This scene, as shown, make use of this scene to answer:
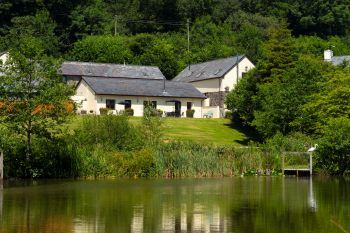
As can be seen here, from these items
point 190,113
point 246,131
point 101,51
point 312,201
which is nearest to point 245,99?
point 246,131

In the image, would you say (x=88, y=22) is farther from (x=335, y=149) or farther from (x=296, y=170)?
(x=335, y=149)

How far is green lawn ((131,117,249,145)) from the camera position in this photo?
218ft

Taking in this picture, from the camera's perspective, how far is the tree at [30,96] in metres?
43.5

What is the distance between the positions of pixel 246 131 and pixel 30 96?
1359 inches

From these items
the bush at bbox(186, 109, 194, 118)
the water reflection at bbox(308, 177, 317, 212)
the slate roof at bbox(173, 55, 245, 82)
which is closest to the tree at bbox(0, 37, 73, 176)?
the water reflection at bbox(308, 177, 317, 212)

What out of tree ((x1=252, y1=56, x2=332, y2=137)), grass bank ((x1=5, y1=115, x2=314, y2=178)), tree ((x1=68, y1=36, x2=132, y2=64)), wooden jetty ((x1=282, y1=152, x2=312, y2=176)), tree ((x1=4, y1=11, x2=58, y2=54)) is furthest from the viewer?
tree ((x1=4, y1=11, x2=58, y2=54))

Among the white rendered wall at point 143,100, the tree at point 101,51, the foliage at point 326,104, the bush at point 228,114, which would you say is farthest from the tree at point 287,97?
the tree at point 101,51

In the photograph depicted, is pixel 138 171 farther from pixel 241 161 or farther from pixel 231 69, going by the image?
pixel 231 69

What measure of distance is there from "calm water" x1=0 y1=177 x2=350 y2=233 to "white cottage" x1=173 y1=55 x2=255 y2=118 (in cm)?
4492

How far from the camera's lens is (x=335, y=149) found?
47.7 m

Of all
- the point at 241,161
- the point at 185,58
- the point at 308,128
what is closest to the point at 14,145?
the point at 241,161

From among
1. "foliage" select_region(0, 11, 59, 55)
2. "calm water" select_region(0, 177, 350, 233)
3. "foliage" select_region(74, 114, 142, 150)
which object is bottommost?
"calm water" select_region(0, 177, 350, 233)

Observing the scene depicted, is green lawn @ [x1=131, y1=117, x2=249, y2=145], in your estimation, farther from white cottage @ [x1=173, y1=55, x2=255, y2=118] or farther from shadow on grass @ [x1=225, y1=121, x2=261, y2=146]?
white cottage @ [x1=173, y1=55, x2=255, y2=118]

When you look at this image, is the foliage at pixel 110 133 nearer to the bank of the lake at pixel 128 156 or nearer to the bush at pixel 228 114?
the bank of the lake at pixel 128 156
